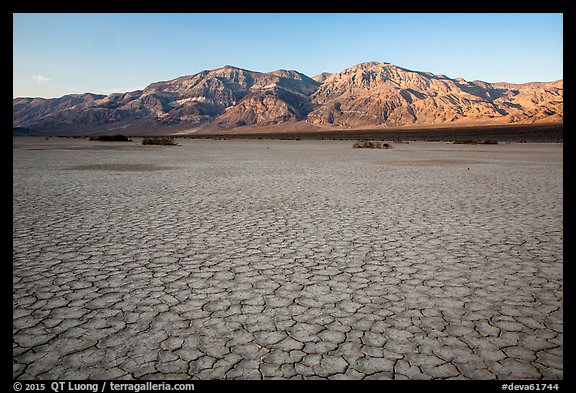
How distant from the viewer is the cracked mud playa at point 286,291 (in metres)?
2.92

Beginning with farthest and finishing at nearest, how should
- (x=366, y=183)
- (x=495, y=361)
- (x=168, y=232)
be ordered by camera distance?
(x=366, y=183) → (x=168, y=232) → (x=495, y=361)

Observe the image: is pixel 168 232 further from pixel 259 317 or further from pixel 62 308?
pixel 259 317

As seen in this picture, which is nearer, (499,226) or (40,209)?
(499,226)

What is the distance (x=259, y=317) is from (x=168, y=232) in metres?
3.62

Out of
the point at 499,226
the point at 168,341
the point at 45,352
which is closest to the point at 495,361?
the point at 168,341

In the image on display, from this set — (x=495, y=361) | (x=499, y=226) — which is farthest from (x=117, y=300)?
(x=499, y=226)

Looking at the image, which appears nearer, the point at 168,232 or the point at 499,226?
the point at 168,232

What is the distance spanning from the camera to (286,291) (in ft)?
13.9

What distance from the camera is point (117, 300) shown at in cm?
396

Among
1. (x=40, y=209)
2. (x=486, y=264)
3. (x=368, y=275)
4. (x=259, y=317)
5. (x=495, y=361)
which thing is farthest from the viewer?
(x=40, y=209)

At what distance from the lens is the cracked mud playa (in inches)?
115

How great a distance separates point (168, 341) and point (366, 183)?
35.6 feet
